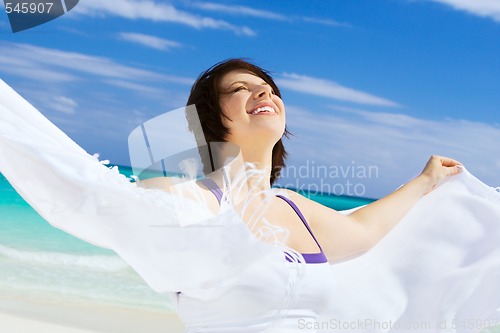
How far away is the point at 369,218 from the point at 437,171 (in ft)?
1.00

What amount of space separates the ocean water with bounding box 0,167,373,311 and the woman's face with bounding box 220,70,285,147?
4.54 metres

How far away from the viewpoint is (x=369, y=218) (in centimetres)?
235

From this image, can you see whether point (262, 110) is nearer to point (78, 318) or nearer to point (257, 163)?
point (257, 163)

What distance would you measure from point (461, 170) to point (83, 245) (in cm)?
752

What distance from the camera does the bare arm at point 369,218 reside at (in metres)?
2.26

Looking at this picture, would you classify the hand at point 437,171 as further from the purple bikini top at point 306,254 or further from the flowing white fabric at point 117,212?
the flowing white fabric at point 117,212

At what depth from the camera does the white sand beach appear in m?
5.13

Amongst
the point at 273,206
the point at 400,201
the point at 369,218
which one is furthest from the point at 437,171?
the point at 273,206

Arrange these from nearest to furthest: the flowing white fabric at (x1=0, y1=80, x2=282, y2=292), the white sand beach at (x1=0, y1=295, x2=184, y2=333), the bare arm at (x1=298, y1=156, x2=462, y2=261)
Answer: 1. the flowing white fabric at (x1=0, y1=80, x2=282, y2=292)
2. the bare arm at (x1=298, y1=156, x2=462, y2=261)
3. the white sand beach at (x1=0, y1=295, x2=184, y2=333)

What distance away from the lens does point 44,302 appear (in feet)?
20.6

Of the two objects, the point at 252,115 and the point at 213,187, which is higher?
the point at 252,115

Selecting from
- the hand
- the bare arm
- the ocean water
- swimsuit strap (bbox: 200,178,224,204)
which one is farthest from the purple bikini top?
the ocean water

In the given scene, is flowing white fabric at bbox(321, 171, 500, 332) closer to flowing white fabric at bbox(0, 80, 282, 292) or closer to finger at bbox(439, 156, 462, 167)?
finger at bbox(439, 156, 462, 167)

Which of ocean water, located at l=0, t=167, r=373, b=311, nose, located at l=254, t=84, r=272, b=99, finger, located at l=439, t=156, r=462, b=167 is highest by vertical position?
nose, located at l=254, t=84, r=272, b=99
